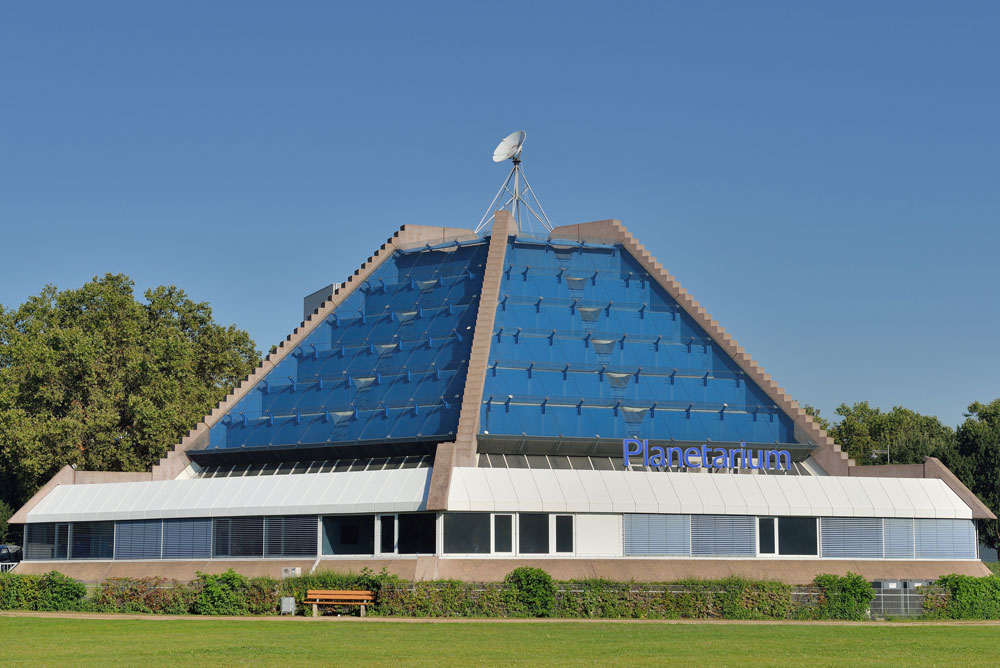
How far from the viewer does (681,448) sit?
71500 millimetres

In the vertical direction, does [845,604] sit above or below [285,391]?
below

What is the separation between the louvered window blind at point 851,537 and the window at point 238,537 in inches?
1088

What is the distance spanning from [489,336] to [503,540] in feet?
47.3

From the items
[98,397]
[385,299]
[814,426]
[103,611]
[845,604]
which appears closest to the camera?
[845,604]

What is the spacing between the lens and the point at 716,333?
7769 centimetres

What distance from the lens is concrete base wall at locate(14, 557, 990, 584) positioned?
59.8m

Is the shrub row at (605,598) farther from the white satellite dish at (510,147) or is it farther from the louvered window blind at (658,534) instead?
the white satellite dish at (510,147)

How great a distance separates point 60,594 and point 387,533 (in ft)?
48.2

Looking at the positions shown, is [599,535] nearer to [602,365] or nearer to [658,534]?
[658,534]

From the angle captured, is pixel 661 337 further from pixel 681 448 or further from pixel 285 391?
pixel 285 391

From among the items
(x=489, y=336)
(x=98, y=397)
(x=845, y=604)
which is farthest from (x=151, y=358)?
(x=845, y=604)

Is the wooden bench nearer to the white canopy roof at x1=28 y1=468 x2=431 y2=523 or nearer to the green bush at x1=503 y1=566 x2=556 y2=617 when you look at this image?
the green bush at x1=503 y1=566 x2=556 y2=617

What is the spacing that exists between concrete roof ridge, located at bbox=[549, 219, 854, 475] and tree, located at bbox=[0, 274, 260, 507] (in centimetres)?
3093

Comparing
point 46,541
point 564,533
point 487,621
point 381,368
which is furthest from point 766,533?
point 46,541
